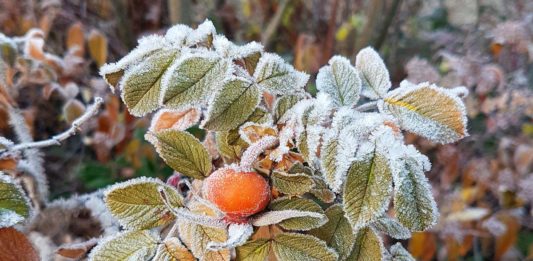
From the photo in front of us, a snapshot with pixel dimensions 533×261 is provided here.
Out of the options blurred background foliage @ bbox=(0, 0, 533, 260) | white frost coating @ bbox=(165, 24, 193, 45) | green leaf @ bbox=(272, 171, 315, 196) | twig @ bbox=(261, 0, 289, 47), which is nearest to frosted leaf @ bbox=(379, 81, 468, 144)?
green leaf @ bbox=(272, 171, 315, 196)

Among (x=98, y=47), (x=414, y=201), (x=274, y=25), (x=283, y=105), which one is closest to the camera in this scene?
(x=414, y=201)

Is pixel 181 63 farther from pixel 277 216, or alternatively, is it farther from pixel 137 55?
pixel 277 216

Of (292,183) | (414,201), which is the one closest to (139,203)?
(292,183)

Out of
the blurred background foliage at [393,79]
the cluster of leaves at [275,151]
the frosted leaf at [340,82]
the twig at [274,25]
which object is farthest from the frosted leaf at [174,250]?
the twig at [274,25]

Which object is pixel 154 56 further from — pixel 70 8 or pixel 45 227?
pixel 70 8

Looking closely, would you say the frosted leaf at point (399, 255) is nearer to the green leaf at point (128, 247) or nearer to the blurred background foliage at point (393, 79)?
the green leaf at point (128, 247)

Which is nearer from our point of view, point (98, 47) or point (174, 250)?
point (174, 250)

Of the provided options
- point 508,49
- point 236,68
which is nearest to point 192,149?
point 236,68
